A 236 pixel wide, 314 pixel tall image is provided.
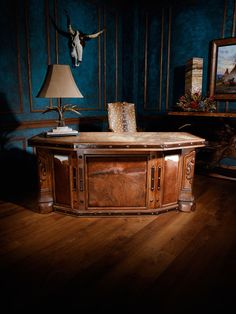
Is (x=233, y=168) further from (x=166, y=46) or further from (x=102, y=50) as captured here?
(x=102, y=50)

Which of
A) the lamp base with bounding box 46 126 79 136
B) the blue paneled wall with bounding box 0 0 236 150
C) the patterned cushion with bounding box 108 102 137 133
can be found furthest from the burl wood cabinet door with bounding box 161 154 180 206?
the blue paneled wall with bounding box 0 0 236 150

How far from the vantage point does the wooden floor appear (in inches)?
60.2

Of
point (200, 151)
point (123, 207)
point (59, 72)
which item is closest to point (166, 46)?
point (200, 151)

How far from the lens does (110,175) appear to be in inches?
100

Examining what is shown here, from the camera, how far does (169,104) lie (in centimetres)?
501

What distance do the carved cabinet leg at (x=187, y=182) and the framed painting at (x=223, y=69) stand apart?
203 cm

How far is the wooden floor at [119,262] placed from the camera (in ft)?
5.02

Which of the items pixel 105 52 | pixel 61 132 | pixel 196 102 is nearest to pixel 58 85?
pixel 61 132

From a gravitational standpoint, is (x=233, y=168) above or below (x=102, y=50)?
below

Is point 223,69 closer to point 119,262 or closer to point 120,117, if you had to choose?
point 120,117

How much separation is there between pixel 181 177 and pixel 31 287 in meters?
1.67

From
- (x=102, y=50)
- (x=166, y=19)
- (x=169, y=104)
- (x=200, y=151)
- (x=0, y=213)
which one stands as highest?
(x=166, y=19)

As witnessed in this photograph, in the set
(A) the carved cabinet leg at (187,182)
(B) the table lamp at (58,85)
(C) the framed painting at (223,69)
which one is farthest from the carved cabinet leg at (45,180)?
(C) the framed painting at (223,69)

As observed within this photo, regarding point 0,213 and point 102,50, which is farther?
point 102,50
